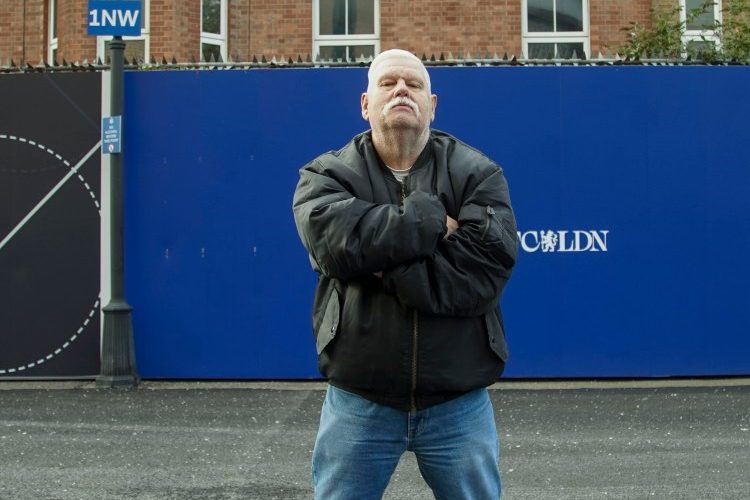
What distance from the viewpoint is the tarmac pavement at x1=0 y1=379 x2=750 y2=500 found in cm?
541

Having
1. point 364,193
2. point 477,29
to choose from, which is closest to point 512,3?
point 477,29

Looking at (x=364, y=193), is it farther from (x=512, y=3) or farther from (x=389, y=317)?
(x=512, y=3)

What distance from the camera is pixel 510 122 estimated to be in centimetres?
851

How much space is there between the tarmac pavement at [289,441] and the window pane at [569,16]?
23.5 feet

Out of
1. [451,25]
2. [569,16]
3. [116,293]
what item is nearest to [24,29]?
[451,25]

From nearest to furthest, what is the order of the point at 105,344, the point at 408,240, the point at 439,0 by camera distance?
the point at 408,240 < the point at 105,344 < the point at 439,0

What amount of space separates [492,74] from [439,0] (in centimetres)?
581

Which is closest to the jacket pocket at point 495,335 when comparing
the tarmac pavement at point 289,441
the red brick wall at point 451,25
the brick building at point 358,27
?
the tarmac pavement at point 289,441

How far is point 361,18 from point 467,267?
11985 mm

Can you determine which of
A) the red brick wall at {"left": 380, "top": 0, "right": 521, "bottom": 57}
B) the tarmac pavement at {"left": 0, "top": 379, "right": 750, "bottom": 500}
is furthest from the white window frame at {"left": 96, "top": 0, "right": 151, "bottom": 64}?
the tarmac pavement at {"left": 0, "top": 379, "right": 750, "bottom": 500}

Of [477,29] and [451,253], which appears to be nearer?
[451,253]

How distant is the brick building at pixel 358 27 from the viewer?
13852mm

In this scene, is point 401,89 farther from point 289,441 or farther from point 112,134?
point 112,134

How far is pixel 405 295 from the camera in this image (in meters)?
2.79
